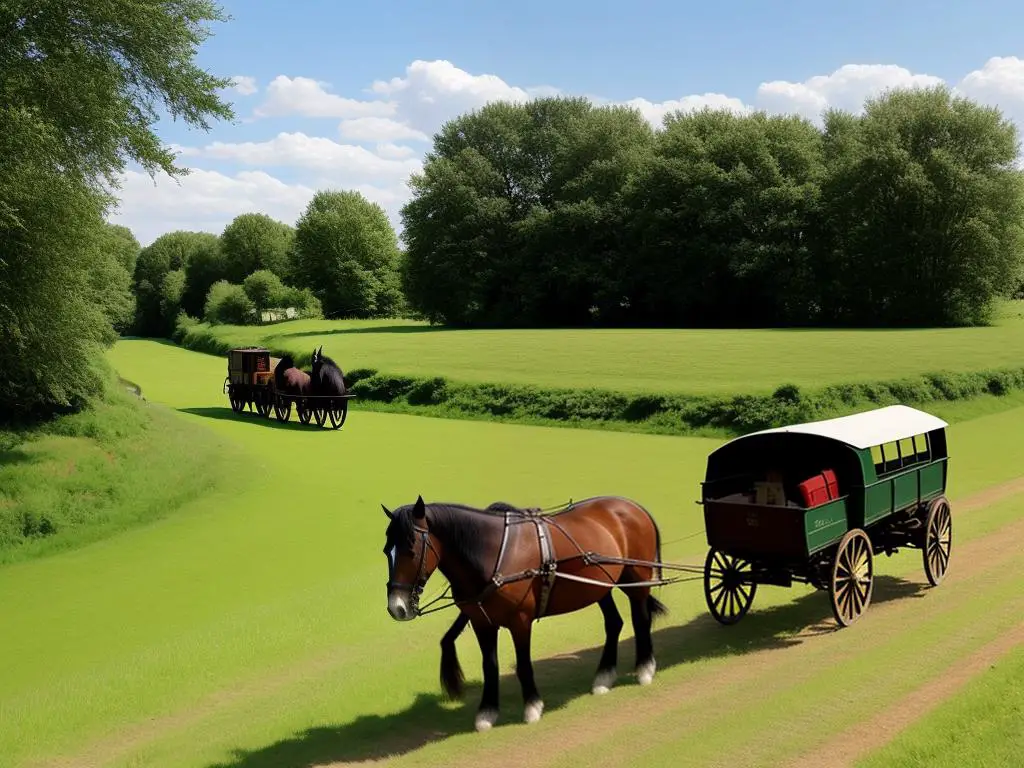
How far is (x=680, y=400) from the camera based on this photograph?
29.5m

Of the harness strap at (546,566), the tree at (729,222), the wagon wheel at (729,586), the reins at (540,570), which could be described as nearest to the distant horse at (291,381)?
the wagon wheel at (729,586)

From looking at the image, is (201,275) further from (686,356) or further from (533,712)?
(533,712)

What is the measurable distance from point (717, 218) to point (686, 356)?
24.8 metres

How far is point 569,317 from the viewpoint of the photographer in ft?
241

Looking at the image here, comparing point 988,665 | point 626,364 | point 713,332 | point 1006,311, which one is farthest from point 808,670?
point 1006,311

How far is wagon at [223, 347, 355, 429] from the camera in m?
31.0

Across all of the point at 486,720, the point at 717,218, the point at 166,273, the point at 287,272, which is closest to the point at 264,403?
the point at 486,720

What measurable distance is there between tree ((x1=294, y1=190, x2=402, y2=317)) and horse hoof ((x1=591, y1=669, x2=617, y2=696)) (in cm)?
9250

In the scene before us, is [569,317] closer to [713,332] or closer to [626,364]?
[713,332]

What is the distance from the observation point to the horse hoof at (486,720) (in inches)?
304

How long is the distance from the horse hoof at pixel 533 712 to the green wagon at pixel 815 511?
130 inches

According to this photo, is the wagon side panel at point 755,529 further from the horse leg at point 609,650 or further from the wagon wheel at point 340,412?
the wagon wheel at point 340,412

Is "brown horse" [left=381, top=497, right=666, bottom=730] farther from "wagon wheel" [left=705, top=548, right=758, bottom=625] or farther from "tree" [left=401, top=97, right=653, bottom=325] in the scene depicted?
"tree" [left=401, top=97, right=653, bottom=325]

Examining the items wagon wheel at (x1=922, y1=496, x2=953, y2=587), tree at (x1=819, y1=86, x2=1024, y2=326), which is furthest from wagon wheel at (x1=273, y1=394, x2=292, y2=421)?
tree at (x1=819, y1=86, x2=1024, y2=326)
